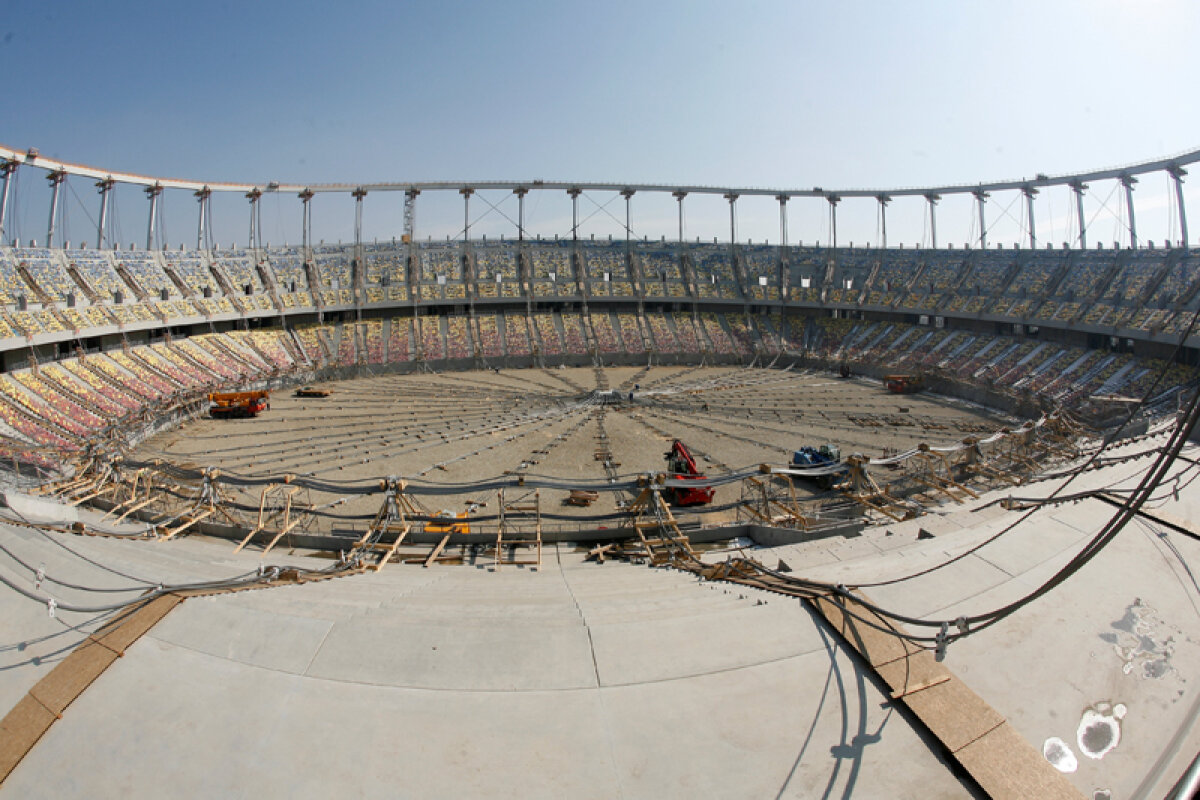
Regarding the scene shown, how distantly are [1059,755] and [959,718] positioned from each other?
71 cm

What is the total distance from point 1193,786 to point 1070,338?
4978 centimetres

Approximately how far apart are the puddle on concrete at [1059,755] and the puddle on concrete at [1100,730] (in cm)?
12

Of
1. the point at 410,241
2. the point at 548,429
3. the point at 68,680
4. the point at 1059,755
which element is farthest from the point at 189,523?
the point at 410,241

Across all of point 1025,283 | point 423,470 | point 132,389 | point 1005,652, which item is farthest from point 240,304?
point 1025,283

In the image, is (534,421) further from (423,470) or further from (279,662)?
(279,662)

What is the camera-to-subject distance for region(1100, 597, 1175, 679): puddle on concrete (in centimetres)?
573

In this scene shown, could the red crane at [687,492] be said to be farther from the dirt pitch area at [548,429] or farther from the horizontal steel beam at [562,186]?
the horizontal steel beam at [562,186]

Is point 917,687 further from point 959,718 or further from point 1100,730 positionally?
point 1100,730

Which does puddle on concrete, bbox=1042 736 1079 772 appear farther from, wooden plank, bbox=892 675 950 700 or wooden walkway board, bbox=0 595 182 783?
wooden walkway board, bbox=0 595 182 783

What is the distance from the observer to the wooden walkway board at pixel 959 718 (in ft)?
15.1

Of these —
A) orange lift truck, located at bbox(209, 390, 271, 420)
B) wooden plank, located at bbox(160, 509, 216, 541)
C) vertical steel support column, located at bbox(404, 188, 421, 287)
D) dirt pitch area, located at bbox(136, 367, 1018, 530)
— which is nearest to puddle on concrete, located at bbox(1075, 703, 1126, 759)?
dirt pitch area, located at bbox(136, 367, 1018, 530)

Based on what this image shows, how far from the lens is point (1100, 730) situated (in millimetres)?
5121

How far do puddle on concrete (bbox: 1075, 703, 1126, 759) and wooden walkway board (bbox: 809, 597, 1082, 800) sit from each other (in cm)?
49

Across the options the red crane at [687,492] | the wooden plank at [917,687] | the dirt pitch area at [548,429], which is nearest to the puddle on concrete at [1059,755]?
the wooden plank at [917,687]
